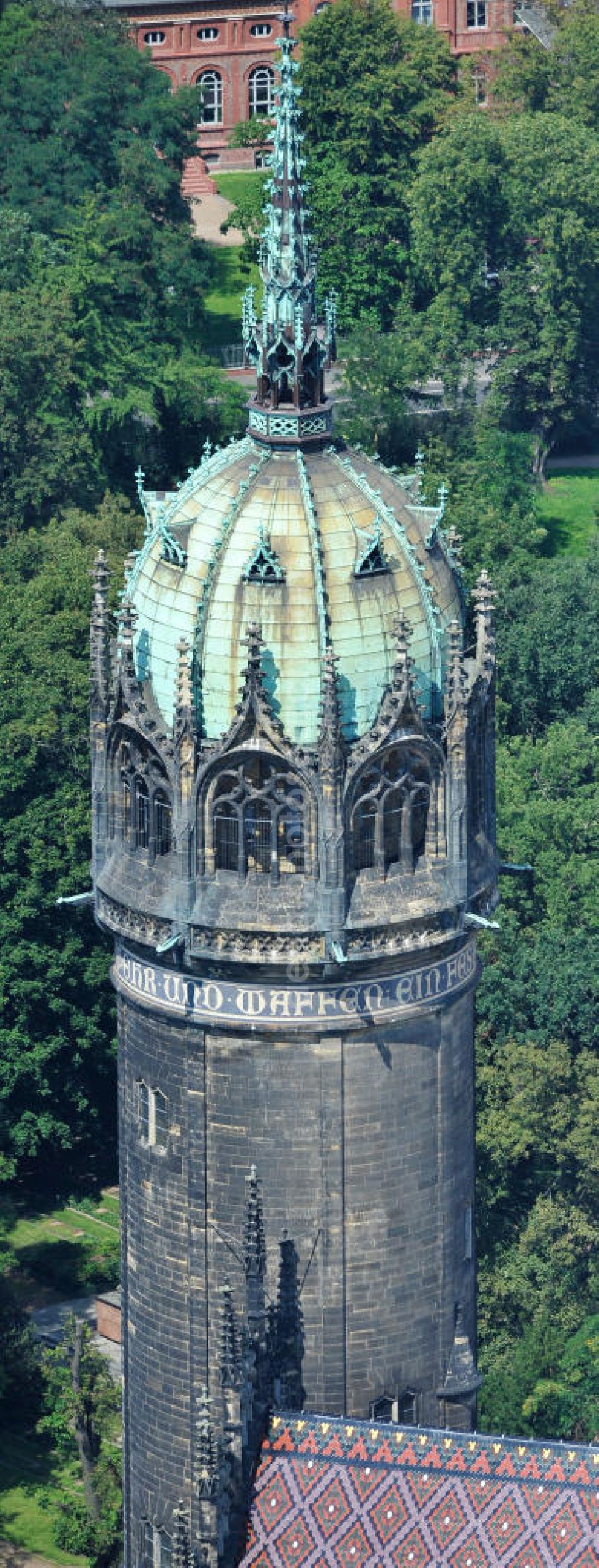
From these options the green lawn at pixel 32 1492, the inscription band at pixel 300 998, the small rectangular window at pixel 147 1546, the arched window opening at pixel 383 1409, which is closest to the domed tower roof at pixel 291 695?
the inscription band at pixel 300 998

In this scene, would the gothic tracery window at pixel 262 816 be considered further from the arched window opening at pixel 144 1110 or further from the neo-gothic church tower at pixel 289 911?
the arched window opening at pixel 144 1110

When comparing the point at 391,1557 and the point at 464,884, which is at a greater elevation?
the point at 464,884

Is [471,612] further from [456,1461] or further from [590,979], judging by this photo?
[590,979]

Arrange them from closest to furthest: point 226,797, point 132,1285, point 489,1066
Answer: point 226,797 → point 132,1285 → point 489,1066

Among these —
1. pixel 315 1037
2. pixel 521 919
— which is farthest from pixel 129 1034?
pixel 521 919

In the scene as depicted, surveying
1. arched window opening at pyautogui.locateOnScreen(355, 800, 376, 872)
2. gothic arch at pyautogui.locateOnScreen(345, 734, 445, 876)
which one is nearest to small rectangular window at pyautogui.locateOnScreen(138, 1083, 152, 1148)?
arched window opening at pyautogui.locateOnScreen(355, 800, 376, 872)

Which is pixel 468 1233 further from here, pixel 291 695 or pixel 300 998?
pixel 291 695
